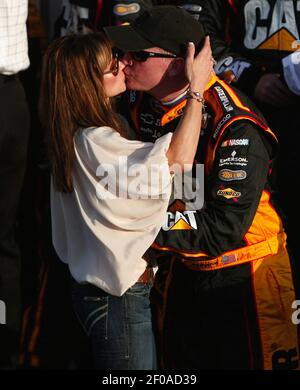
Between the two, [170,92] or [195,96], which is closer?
[195,96]

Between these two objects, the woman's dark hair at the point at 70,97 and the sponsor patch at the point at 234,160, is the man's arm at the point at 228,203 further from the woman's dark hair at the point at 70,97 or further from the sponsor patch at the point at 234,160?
the woman's dark hair at the point at 70,97

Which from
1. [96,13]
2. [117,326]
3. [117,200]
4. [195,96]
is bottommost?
[117,326]

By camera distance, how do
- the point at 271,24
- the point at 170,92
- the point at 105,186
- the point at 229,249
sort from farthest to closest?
the point at 271,24 → the point at 170,92 → the point at 229,249 → the point at 105,186

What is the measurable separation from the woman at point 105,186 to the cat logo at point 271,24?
Result: 0.68 m

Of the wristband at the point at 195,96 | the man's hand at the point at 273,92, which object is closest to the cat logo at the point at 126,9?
the man's hand at the point at 273,92

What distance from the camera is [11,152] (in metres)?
3.22

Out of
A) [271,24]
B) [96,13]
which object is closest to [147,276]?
[271,24]

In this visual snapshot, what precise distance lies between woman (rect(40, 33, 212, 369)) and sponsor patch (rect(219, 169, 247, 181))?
13 cm

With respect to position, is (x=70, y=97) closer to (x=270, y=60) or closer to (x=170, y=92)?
(x=170, y=92)

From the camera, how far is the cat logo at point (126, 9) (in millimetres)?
3236

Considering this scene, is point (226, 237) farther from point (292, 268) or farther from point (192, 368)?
point (192, 368)

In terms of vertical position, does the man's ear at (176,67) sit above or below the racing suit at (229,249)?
above

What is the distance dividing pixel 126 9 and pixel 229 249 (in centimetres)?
121
